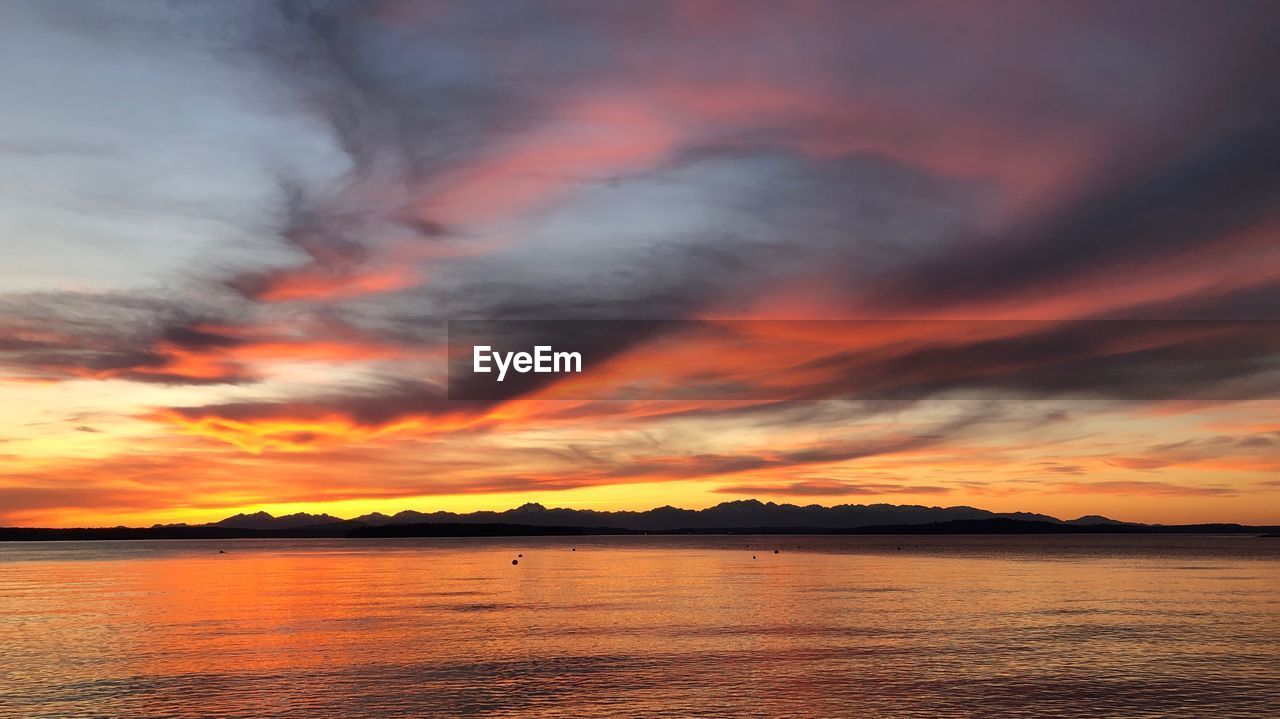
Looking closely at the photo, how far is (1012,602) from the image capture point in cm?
11106

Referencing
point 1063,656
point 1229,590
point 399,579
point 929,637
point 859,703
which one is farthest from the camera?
point 399,579

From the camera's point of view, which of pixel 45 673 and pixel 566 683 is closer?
pixel 566 683

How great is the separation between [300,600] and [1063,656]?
3461 inches

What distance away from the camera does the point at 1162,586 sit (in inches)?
5492

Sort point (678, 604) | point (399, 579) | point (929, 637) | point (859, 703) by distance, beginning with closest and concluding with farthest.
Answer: point (859, 703)
point (929, 637)
point (678, 604)
point (399, 579)

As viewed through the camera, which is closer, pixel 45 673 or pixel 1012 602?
pixel 45 673

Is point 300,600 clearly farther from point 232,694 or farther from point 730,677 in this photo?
point 730,677

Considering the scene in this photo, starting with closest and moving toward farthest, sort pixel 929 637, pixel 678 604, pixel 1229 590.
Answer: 1. pixel 929 637
2. pixel 678 604
3. pixel 1229 590

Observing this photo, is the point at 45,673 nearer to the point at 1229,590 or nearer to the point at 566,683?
the point at 566,683

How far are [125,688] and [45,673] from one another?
29.6ft

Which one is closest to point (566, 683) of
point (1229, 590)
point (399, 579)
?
point (1229, 590)

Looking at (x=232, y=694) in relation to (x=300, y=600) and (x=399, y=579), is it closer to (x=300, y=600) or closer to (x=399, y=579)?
(x=300, y=600)

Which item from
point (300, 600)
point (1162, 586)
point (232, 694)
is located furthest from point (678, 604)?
point (1162, 586)

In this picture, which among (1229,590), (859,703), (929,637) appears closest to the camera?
(859,703)
